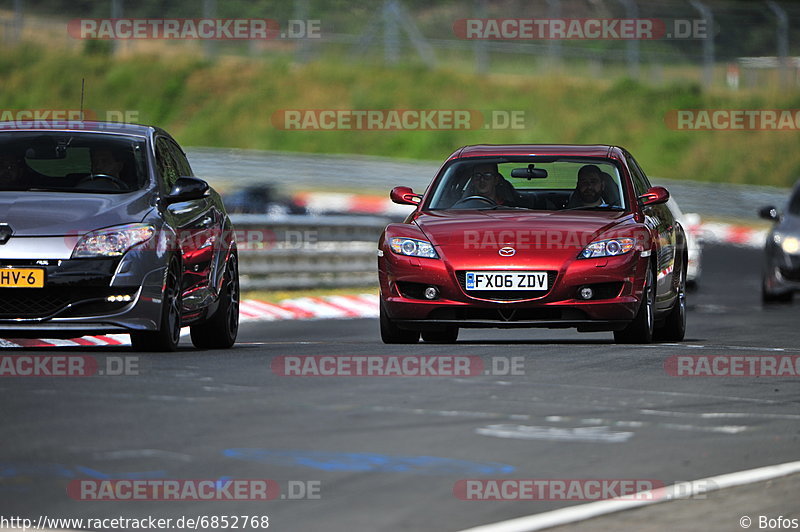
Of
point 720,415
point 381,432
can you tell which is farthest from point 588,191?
point 381,432

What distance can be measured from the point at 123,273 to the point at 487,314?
2.53 metres

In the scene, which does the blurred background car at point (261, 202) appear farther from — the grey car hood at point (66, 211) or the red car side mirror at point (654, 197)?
the grey car hood at point (66, 211)

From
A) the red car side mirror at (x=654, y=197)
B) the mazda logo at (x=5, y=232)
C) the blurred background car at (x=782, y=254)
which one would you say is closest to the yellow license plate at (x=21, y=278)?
the mazda logo at (x=5, y=232)

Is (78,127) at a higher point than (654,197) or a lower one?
higher

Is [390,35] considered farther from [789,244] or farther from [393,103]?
[789,244]

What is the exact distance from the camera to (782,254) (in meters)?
20.3

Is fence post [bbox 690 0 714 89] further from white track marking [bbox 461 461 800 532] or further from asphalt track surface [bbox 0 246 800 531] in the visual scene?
white track marking [bbox 461 461 800 532]

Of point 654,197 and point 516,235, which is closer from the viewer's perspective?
point 516,235

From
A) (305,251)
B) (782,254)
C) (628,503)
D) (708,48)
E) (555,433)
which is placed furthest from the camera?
(708,48)

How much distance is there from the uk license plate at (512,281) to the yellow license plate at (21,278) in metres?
2.96

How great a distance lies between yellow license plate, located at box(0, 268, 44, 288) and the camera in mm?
10539

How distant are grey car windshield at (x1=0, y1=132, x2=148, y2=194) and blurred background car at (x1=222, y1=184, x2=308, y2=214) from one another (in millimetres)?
21837

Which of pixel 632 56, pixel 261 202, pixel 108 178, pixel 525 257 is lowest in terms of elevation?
pixel 261 202

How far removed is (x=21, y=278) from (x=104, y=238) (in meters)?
0.56
